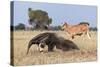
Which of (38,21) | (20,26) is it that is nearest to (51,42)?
(38,21)

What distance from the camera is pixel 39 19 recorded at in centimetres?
228

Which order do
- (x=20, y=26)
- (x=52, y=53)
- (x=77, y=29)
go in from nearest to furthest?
(x=20, y=26) → (x=52, y=53) → (x=77, y=29)

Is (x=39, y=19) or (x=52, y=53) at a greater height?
(x=39, y=19)

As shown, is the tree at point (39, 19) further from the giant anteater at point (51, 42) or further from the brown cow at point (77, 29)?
the brown cow at point (77, 29)

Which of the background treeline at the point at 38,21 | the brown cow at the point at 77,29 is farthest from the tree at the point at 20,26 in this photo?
the brown cow at the point at 77,29

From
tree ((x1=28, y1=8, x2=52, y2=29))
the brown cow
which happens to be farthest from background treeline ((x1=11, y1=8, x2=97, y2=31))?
the brown cow

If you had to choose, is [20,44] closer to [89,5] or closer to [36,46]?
[36,46]

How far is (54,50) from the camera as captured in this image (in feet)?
7.68

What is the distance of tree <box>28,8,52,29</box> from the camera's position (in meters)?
2.24

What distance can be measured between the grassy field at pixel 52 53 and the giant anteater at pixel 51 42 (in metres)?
0.04

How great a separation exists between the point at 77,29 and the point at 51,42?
38 cm

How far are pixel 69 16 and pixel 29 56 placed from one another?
68 cm

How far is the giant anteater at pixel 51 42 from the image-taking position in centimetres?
227

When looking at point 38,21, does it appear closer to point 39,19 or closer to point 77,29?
point 39,19
